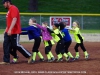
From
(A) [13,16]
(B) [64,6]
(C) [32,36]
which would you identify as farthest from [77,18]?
(A) [13,16]

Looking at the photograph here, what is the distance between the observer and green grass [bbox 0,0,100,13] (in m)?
42.6

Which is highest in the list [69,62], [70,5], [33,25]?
[33,25]

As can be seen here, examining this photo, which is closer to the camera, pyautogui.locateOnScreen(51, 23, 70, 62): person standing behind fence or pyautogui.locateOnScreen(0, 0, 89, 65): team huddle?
pyautogui.locateOnScreen(0, 0, 89, 65): team huddle

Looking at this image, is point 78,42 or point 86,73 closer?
point 86,73

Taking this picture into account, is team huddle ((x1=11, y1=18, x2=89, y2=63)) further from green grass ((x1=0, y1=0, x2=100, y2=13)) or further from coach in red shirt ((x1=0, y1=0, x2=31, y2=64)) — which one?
green grass ((x1=0, y1=0, x2=100, y2=13))

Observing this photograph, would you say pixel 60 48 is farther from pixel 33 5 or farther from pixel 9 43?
pixel 33 5

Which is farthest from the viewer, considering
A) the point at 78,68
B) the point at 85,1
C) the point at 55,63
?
the point at 85,1

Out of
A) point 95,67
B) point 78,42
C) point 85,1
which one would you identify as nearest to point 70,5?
point 85,1

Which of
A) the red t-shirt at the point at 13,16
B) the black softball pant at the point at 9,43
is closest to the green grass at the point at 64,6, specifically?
the black softball pant at the point at 9,43

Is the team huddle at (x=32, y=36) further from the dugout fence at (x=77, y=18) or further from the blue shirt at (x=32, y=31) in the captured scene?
the dugout fence at (x=77, y=18)

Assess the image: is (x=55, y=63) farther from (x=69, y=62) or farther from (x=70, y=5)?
(x=70, y=5)

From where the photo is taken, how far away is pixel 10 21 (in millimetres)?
13453

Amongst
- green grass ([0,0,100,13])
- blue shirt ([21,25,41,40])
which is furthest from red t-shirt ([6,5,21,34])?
green grass ([0,0,100,13])

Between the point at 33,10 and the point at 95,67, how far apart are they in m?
29.4
